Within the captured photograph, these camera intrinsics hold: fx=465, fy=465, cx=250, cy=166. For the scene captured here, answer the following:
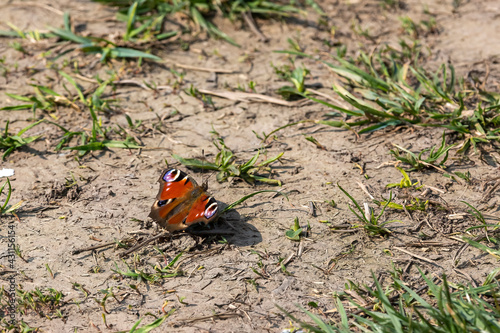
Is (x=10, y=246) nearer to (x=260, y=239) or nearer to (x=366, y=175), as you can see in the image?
(x=260, y=239)

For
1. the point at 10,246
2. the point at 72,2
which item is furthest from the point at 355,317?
the point at 72,2

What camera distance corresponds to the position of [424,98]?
4016 millimetres

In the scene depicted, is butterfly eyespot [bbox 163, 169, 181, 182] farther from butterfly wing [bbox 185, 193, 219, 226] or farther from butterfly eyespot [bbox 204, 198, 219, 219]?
butterfly eyespot [bbox 204, 198, 219, 219]

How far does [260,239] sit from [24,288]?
154cm

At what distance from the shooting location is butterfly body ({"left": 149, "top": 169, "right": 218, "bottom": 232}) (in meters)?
3.01

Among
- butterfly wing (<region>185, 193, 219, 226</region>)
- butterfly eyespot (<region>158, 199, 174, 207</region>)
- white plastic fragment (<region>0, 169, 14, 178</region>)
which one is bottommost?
white plastic fragment (<region>0, 169, 14, 178</region>)

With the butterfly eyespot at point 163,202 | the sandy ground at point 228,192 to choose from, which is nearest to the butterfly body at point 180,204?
the butterfly eyespot at point 163,202

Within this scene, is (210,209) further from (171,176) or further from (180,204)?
(171,176)

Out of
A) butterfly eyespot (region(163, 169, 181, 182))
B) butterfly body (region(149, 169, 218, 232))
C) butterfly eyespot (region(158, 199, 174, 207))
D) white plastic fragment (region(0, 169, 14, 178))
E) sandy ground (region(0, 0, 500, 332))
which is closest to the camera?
sandy ground (region(0, 0, 500, 332))

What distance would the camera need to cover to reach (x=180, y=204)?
3170 mm

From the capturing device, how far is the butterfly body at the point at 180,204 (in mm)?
3008

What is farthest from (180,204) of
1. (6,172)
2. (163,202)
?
(6,172)

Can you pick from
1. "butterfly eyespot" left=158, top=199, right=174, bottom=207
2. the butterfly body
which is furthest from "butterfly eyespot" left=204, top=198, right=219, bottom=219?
"butterfly eyespot" left=158, top=199, right=174, bottom=207

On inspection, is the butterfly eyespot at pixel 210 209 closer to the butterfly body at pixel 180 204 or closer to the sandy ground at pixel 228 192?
the butterfly body at pixel 180 204
